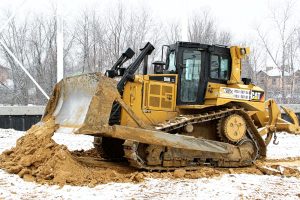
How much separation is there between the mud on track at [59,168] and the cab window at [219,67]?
211 cm

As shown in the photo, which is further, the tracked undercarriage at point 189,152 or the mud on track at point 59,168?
the tracked undercarriage at point 189,152

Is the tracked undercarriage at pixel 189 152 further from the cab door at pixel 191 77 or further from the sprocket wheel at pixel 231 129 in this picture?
the cab door at pixel 191 77

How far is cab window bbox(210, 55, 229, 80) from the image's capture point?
9.86 meters

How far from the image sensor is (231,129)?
9.48 m

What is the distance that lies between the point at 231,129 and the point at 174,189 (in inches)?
109

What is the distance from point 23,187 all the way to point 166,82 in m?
3.77

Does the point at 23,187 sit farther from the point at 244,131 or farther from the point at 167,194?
the point at 244,131

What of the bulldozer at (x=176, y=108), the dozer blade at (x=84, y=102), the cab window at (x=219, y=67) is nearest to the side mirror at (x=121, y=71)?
the bulldozer at (x=176, y=108)

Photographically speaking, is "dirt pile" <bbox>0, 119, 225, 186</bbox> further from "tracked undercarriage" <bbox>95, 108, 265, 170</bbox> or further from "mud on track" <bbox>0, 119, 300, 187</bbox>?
"tracked undercarriage" <bbox>95, 108, 265, 170</bbox>

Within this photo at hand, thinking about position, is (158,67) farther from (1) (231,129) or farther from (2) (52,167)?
(2) (52,167)

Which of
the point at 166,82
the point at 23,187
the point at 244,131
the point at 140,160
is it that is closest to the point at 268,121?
the point at 244,131

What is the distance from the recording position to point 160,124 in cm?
887

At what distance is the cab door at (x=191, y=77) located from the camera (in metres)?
9.52

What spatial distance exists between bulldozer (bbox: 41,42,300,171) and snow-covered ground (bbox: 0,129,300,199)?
0.80 m
